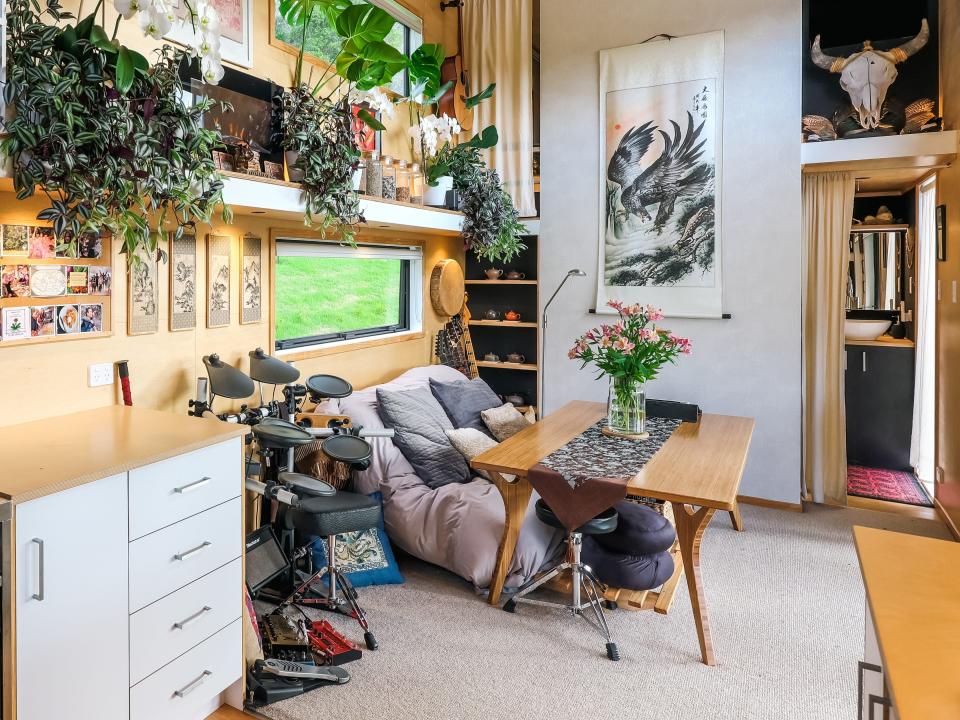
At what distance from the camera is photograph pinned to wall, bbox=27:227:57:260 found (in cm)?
228

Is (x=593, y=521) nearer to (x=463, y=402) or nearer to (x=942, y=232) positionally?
(x=463, y=402)

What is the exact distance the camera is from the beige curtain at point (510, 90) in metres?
4.68

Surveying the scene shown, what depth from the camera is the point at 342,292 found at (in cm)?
408

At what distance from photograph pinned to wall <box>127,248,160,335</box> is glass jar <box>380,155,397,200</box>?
1.25 metres

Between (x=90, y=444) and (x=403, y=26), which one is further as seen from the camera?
(x=403, y=26)

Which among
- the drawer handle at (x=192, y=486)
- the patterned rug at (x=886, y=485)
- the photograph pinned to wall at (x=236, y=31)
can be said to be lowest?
the patterned rug at (x=886, y=485)

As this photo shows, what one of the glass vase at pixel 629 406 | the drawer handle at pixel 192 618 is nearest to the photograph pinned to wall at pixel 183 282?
the drawer handle at pixel 192 618

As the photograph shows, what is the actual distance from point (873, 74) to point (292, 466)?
3958mm

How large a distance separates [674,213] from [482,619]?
109 inches

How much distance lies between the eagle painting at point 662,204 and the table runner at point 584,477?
170cm

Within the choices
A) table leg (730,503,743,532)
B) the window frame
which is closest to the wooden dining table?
table leg (730,503,743,532)

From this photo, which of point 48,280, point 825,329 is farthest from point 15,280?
point 825,329

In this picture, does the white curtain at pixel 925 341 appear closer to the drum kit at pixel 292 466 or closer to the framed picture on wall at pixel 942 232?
the framed picture on wall at pixel 942 232

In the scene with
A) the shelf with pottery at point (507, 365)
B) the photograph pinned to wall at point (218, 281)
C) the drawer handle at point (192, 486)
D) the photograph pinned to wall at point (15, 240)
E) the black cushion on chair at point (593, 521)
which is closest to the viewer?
the drawer handle at point (192, 486)
